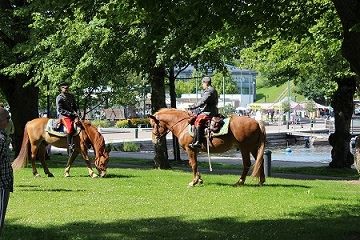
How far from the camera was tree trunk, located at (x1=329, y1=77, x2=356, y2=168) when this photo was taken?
2617cm

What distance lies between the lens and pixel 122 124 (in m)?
74.1

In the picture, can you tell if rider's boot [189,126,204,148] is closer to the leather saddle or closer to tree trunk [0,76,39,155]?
the leather saddle

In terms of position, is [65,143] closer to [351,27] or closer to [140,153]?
[351,27]

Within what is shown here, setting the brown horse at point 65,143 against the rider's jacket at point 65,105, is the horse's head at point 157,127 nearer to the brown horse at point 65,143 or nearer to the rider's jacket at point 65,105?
the brown horse at point 65,143

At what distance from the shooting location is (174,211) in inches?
430

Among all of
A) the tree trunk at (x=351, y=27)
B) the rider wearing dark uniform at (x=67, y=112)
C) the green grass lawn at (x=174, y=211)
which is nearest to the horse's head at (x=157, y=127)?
the green grass lawn at (x=174, y=211)

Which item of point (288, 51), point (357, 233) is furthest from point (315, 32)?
point (357, 233)

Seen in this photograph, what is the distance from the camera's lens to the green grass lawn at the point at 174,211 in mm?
8883

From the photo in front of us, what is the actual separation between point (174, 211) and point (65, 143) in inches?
291

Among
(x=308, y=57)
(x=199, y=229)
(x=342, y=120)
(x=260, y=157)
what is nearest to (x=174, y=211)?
(x=199, y=229)

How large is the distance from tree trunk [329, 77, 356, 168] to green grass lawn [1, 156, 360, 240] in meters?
10.6

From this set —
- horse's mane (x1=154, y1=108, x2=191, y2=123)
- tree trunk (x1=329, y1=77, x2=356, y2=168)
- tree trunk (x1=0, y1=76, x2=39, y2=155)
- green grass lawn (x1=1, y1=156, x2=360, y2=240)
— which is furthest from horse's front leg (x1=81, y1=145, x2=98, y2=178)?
tree trunk (x1=329, y1=77, x2=356, y2=168)

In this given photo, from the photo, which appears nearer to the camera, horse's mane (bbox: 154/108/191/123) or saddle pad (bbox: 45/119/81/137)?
horse's mane (bbox: 154/108/191/123)

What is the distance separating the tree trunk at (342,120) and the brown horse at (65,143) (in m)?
12.7
